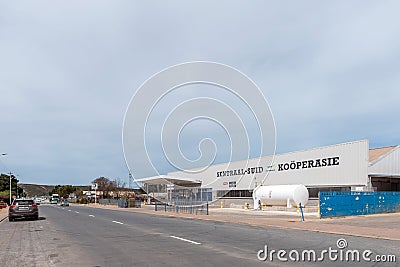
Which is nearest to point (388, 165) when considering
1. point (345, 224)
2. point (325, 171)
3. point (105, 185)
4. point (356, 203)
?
point (325, 171)

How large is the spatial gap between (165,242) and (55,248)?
372cm

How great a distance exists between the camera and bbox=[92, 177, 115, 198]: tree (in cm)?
11788

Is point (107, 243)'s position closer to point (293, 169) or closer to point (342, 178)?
point (342, 178)

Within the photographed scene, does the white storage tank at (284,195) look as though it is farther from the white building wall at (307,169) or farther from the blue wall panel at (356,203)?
the blue wall panel at (356,203)

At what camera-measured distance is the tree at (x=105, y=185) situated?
387 ft

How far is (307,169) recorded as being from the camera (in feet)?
164

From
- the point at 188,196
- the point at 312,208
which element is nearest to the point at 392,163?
the point at 312,208

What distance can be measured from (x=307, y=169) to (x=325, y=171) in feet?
10.8

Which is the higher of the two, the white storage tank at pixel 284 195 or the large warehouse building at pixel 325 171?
the large warehouse building at pixel 325 171

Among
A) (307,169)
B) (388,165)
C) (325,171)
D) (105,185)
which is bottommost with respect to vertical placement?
(105,185)

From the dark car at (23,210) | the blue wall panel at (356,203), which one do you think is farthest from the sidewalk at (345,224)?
the dark car at (23,210)

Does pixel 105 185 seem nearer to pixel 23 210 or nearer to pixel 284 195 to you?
pixel 284 195

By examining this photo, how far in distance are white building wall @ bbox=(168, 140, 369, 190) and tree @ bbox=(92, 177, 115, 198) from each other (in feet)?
179

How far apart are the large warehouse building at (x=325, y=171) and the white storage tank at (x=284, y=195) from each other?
370 centimetres
